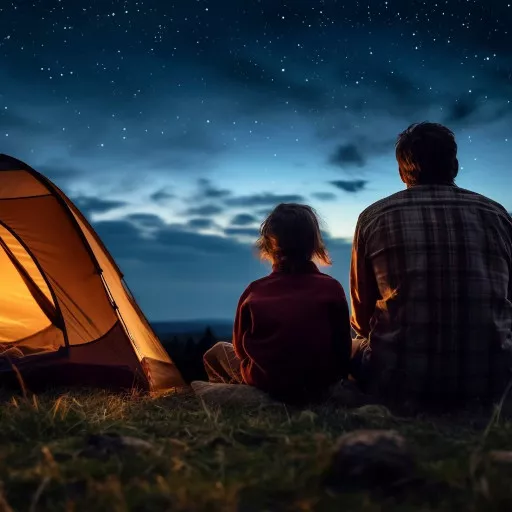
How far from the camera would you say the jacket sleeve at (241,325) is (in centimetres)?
500

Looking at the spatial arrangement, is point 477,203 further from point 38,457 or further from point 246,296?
point 38,457

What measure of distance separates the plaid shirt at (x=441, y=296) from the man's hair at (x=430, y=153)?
10 centimetres

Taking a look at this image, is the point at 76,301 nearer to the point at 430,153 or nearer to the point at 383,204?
the point at 383,204

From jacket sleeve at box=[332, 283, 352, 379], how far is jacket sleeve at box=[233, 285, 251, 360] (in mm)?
593

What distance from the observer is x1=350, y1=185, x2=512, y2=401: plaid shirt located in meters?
4.44

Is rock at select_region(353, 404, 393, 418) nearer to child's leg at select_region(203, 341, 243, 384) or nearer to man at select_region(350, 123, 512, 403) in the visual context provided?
man at select_region(350, 123, 512, 403)

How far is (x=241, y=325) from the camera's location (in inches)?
198

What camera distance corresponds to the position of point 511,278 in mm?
4762

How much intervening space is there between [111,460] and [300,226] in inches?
101

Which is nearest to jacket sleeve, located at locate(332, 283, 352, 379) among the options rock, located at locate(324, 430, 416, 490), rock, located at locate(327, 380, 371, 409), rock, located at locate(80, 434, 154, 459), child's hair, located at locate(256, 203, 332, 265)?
rock, located at locate(327, 380, 371, 409)

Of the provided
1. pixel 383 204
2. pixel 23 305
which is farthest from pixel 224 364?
pixel 23 305

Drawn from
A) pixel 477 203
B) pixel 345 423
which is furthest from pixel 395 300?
pixel 345 423

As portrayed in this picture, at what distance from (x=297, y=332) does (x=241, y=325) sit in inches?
17.4

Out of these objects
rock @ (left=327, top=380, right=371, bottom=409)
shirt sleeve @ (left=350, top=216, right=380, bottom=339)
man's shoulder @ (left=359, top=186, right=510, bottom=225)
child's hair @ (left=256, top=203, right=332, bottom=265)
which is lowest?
rock @ (left=327, top=380, right=371, bottom=409)
